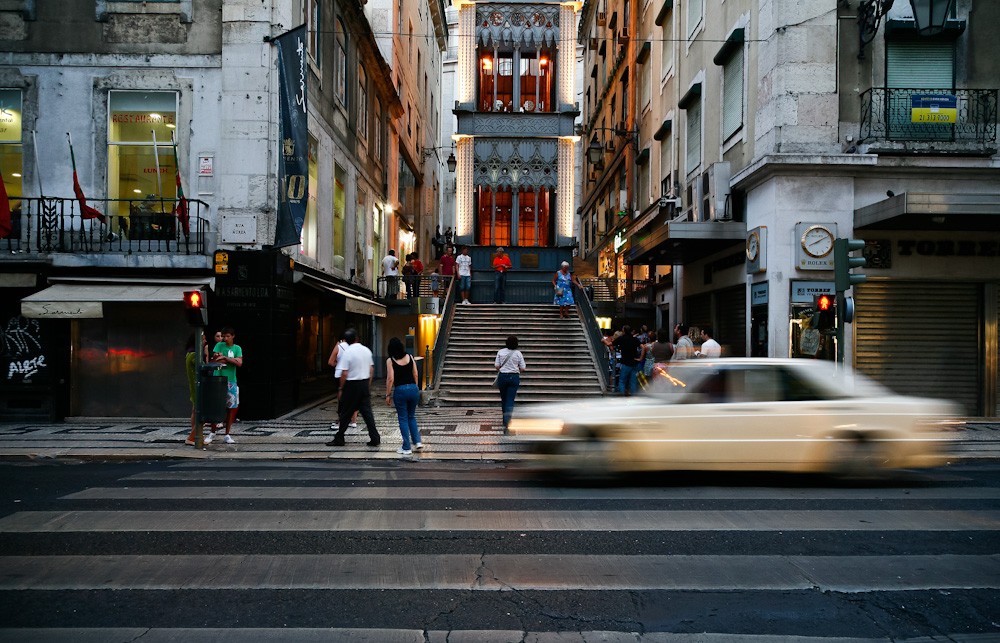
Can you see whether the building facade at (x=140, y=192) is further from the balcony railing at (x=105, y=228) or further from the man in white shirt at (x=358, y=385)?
the man in white shirt at (x=358, y=385)

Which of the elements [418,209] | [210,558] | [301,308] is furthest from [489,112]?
[210,558]

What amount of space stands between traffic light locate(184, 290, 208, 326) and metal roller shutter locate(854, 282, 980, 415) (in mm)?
12779

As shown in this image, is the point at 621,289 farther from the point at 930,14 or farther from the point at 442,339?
the point at 930,14

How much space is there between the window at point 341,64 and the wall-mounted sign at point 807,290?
12.9 m

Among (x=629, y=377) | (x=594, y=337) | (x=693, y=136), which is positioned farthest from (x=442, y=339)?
(x=693, y=136)

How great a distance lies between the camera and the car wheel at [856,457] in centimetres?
812

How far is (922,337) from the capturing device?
608 inches

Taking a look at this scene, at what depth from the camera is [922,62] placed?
15266 millimetres

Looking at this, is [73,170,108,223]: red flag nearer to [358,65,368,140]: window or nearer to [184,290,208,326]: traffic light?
[184,290,208,326]: traffic light

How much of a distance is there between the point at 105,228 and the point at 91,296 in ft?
6.08

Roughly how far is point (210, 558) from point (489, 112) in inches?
1097

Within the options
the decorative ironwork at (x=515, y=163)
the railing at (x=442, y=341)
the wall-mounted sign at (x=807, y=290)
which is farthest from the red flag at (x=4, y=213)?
the decorative ironwork at (x=515, y=163)

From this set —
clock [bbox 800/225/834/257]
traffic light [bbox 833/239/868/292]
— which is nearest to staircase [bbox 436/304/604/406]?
clock [bbox 800/225/834/257]

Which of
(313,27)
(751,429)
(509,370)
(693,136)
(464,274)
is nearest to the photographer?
(751,429)
